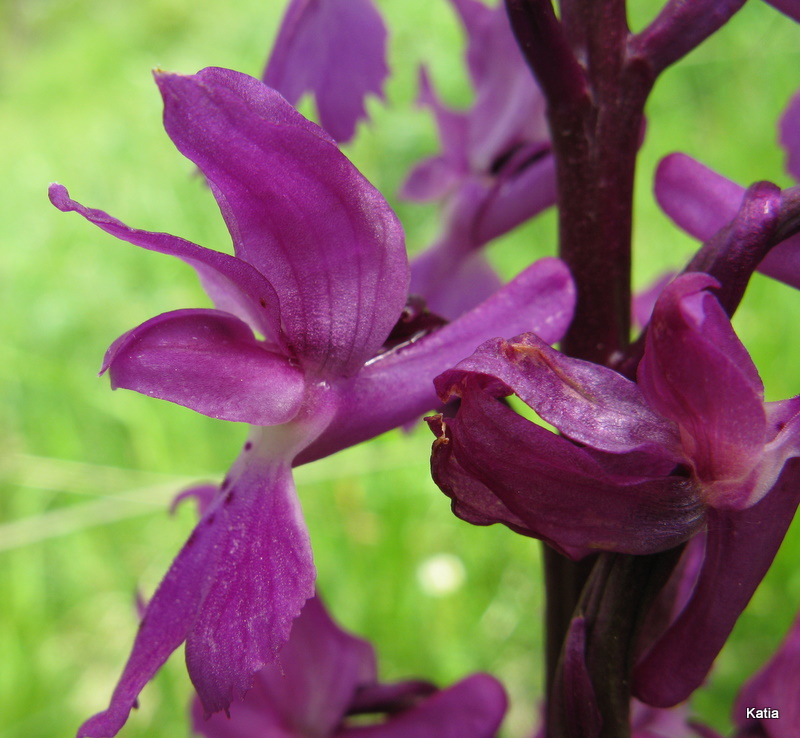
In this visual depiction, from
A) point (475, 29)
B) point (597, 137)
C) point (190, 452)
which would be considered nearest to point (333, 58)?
point (475, 29)

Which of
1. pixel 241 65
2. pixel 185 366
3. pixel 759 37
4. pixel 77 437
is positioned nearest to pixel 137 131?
pixel 241 65

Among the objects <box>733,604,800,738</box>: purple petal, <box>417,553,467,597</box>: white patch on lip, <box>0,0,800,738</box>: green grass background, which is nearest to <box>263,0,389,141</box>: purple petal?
<box>0,0,800,738</box>: green grass background

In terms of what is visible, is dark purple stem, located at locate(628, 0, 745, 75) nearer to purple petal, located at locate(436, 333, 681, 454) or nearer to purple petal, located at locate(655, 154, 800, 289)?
purple petal, located at locate(655, 154, 800, 289)

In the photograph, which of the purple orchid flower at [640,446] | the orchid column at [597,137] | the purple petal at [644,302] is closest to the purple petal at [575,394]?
the purple orchid flower at [640,446]

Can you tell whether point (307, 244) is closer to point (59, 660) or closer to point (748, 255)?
point (748, 255)

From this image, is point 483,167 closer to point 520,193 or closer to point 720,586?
point 520,193
